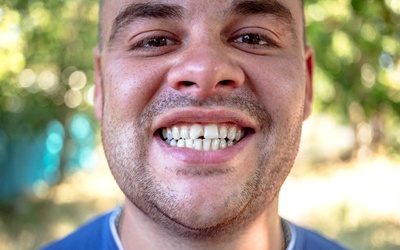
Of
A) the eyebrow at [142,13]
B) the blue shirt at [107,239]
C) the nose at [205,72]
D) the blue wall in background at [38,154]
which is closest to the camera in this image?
the nose at [205,72]

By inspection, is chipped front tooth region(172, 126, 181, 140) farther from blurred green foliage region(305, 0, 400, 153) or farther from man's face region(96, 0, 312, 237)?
blurred green foliage region(305, 0, 400, 153)

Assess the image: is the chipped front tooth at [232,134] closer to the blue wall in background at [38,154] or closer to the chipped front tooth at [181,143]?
the chipped front tooth at [181,143]

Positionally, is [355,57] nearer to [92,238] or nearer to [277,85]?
[277,85]

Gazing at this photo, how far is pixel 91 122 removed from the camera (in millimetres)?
10688

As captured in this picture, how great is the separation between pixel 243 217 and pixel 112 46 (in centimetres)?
84

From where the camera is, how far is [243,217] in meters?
1.77

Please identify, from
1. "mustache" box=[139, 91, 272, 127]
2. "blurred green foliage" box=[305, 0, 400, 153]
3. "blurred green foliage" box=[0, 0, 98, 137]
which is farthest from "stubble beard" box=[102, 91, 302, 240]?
"blurred green foliage" box=[0, 0, 98, 137]

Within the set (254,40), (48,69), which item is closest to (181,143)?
(254,40)

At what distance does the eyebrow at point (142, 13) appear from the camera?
5.81 feet

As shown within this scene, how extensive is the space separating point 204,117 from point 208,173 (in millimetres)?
198

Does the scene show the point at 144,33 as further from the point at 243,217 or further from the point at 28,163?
the point at 28,163

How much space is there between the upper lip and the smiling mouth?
0.02 m

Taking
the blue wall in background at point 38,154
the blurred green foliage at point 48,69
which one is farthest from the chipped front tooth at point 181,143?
the blue wall in background at point 38,154

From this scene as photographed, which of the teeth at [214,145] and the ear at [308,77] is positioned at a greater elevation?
the ear at [308,77]
